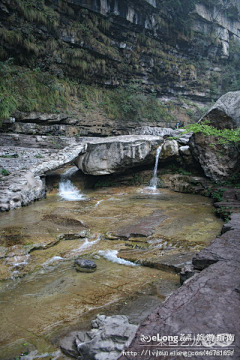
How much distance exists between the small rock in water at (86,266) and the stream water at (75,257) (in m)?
0.12

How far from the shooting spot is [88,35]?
21672mm

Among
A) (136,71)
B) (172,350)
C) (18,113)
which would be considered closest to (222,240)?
(172,350)

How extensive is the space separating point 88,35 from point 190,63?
12.8 metres

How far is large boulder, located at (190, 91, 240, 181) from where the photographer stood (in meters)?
11.2

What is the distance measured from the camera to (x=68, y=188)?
13.1m

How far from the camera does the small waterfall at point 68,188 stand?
11.9m

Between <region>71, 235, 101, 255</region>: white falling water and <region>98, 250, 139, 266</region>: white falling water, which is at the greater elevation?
<region>98, 250, 139, 266</region>: white falling water

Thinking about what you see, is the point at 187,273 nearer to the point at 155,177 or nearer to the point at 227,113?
the point at 227,113

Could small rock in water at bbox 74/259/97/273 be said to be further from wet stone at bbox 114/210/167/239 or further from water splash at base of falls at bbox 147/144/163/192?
water splash at base of falls at bbox 147/144/163/192

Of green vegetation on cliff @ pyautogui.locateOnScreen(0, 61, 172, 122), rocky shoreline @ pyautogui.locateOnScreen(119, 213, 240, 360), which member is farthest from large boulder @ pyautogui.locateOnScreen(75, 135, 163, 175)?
rocky shoreline @ pyautogui.locateOnScreen(119, 213, 240, 360)

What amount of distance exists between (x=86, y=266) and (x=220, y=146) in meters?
9.56

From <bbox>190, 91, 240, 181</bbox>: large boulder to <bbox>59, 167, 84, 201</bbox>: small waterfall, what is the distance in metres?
6.20

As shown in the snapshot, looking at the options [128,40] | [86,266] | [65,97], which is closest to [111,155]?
[86,266]

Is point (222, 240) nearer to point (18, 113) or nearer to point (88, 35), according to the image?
point (18, 113)
